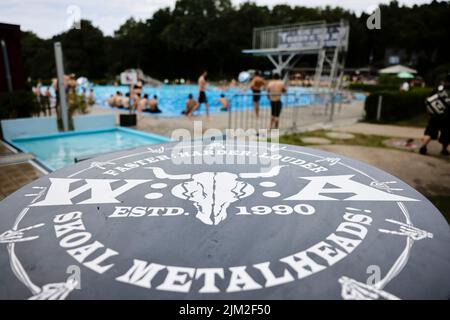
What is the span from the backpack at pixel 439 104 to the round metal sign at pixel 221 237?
4824mm

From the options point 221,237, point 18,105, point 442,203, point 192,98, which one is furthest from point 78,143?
point 442,203

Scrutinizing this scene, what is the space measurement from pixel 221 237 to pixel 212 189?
0.70m

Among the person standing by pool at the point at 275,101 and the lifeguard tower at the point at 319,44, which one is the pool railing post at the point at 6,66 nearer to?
the person standing by pool at the point at 275,101

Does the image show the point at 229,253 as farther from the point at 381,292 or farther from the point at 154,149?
the point at 154,149

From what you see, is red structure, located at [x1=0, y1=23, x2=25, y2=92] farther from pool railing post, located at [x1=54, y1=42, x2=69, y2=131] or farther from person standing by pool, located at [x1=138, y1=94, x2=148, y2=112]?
person standing by pool, located at [x1=138, y1=94, x2=148, y2=112]

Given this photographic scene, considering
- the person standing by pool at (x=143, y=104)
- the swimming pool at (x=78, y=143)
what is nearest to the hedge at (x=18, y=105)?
the swimming pool at (x=78, y=143)

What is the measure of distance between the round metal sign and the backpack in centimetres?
482

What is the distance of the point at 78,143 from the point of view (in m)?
8.08

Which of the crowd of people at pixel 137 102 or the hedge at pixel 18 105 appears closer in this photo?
the hedge at pixel 18 105

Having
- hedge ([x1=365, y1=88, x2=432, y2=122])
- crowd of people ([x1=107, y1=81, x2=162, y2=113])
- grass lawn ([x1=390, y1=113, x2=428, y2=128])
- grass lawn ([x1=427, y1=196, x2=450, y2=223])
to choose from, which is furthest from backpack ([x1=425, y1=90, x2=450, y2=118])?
crowd of people ([x1=107, y1=81, x2=162, y2=113])

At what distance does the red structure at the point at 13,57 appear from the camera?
31.4 feet

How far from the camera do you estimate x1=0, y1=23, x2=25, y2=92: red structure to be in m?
9.57

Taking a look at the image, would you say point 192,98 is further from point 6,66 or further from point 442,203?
point 442,203

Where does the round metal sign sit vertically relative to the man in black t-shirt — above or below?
below
